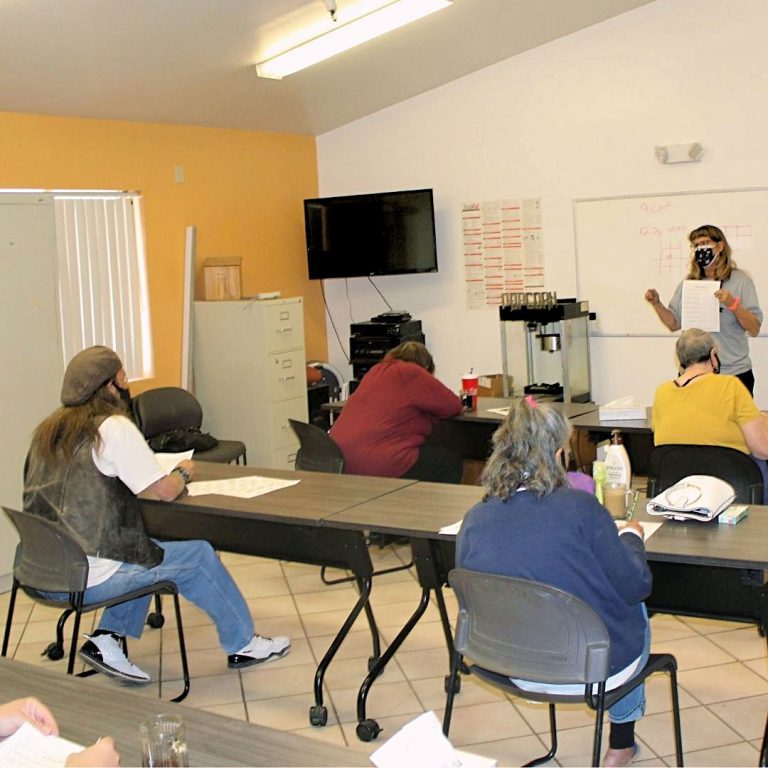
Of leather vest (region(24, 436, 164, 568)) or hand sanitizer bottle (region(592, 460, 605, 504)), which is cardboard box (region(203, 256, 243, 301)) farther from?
hand sanitizer bottle (region(592, 460, 605, 504))

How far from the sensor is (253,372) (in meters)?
7.29

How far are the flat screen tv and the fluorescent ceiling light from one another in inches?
59.8

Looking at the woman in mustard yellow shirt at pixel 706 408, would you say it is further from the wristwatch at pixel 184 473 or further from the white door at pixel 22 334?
the white door at pixel 22 334

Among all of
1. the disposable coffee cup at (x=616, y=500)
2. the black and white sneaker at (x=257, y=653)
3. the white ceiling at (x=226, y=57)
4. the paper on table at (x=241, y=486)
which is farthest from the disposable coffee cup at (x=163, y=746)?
the white ceiling at (x=226, y=57)

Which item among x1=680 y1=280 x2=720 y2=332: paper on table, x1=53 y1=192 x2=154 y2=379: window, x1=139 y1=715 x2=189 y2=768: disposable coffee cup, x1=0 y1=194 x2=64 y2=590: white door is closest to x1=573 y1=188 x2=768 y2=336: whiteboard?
x1=680 y1=280 x2=720 y2=332: paper on table

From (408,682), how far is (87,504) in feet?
4.47

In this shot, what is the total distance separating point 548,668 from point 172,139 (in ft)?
17.7

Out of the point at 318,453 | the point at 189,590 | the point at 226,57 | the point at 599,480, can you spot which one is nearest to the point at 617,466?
the point at 599,480

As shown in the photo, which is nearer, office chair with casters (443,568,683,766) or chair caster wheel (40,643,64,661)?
office chair with casters (443,568,683,766)

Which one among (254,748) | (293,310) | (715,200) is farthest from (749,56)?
(254,748)

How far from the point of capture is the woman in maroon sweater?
522 cm

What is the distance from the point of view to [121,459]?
150 inches

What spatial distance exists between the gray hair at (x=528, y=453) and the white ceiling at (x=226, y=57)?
3.25 m

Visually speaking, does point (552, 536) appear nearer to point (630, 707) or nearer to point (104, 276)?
point (630, 707)
